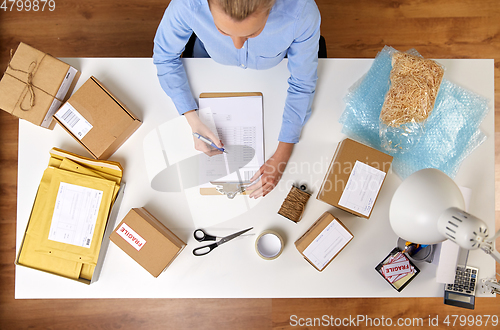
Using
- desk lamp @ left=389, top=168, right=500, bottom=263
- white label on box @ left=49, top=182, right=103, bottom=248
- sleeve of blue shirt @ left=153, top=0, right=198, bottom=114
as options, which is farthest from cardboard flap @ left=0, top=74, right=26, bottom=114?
desk lamp @ left=389, top=168, right=500, bottom=263

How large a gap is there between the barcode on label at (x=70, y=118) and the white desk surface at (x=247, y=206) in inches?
3.4

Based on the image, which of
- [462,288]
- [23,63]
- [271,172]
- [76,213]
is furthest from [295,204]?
[23,63]

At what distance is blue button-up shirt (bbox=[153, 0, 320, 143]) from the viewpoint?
771 millimetres

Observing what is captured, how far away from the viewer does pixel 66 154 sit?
95 cm

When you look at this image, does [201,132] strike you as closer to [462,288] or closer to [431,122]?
[431,122]

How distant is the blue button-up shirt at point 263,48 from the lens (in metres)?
0.77

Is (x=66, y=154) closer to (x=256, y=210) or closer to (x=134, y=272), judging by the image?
(x=134, y=272)

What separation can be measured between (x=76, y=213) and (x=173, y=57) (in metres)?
0.58

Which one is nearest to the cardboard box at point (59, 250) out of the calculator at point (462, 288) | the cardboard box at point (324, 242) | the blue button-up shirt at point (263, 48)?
the blue button-up shirt at point (263, 48)

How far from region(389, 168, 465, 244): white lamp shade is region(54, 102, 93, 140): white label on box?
0.90 m

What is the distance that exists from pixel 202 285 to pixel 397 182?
73 cm

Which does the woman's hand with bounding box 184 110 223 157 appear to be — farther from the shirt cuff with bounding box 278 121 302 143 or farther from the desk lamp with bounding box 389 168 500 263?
the desk lamp with bounding box 389 168 500 263

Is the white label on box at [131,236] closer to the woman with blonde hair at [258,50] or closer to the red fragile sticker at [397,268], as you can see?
the woman with blonde hair at [258,50]

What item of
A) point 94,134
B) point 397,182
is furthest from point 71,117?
point 397,182
